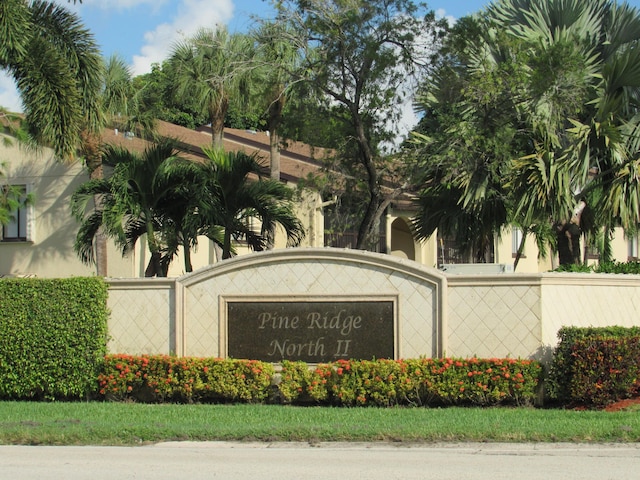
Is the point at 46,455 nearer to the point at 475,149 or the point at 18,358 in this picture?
the point at 18,358

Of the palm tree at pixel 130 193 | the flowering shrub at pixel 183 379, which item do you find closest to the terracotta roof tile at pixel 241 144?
the palm tree at pixel 130 193

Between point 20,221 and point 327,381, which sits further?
point 20,221

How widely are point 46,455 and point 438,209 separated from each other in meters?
11.1

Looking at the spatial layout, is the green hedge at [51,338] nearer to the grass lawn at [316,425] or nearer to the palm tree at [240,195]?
the grass lawn at [316,425]

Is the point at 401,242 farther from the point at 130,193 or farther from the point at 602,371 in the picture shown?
the point at 602,371

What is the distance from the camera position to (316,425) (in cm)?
1066

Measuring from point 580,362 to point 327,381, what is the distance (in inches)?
147

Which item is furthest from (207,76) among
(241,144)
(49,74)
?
(241,144)

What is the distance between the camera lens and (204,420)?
37.2ft

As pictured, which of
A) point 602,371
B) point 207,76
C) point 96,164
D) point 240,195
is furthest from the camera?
point 207,76

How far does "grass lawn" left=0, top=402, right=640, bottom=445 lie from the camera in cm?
994

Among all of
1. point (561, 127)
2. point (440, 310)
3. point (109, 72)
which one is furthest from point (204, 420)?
point (109, 72)

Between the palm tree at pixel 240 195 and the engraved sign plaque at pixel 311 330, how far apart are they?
2700mm

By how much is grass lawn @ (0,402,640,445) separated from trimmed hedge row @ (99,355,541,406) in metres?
0.39
